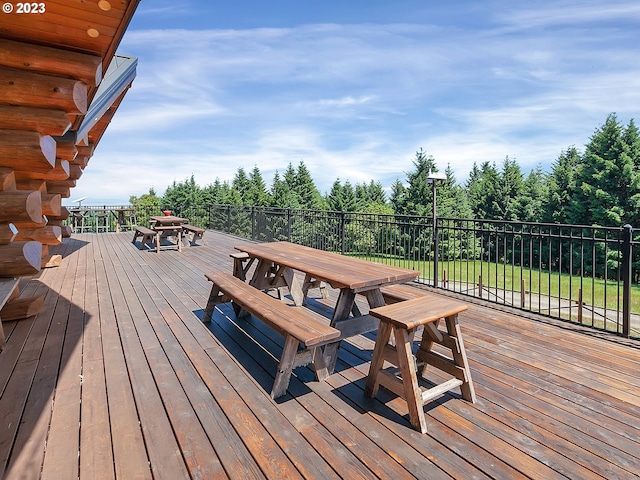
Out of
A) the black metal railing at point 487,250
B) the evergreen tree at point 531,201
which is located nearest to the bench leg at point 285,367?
the black metal railing at point 487,250

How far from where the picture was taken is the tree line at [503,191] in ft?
66.1

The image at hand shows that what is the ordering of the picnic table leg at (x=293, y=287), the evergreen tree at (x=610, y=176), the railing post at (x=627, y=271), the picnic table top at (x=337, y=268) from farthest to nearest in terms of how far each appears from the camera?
the evergreen tree at (x=610, y=176) < the picnic table leg at (x=293, y=287) < the railing post at (x=627, y=271) < the picnic table top at (x=337, y=268)

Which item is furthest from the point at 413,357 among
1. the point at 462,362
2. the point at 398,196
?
the point at 398,196

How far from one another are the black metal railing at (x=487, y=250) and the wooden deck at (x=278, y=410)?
82 centimetres

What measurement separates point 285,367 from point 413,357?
796 mm

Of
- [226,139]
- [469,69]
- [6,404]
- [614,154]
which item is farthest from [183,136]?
[6,404]

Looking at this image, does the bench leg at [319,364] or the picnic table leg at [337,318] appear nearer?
the bench leg at [319,364]

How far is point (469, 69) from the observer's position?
19.7 metres

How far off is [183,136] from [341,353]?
42.5 meters

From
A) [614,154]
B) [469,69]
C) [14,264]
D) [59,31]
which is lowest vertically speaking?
[14,264]

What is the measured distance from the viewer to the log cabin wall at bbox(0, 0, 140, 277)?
239cm

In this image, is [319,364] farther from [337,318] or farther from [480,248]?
[480,248]

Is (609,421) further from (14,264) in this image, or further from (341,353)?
(14,264)

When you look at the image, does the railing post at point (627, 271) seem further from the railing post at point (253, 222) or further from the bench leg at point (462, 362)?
the railing post at point (253, 222)
